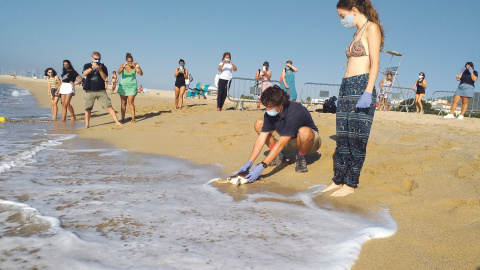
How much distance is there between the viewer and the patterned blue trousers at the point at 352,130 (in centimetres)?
308

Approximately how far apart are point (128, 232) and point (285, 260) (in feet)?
3.07

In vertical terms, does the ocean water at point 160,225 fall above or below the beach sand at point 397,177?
below

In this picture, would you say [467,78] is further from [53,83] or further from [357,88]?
[53,83]

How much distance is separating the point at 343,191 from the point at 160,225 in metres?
1.73

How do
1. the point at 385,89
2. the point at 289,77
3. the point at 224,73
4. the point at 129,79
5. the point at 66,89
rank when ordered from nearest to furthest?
the point at 129,79
the point at 66,89
the point at 224,73
the point at 289,77
the point at 385,89

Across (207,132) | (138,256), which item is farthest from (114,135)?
(138,256)

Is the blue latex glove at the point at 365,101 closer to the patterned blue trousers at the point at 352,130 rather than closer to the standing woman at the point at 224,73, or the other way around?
the patterned blue trousers at the point at 352,130

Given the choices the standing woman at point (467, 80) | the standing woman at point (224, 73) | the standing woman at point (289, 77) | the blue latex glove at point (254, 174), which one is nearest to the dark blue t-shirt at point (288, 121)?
the blue latex glove at point (254, 174)

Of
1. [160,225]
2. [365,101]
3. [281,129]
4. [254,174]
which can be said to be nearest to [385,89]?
[281,129]

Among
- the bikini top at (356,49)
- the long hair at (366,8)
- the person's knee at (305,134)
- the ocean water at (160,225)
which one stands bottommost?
the ocean water at (160,225)

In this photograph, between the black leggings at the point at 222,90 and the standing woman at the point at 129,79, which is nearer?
the standing woman at the point at 129,79

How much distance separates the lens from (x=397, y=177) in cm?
352

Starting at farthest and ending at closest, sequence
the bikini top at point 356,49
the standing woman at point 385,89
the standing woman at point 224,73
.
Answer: the standing woman at point 385,89 → the standing woman at point 224,73 → the bikini top at point 356,49

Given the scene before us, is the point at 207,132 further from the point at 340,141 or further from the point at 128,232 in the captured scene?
the point at 128,232
